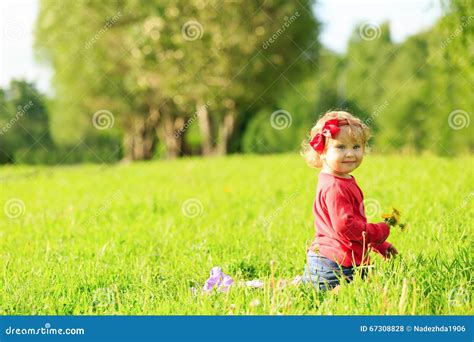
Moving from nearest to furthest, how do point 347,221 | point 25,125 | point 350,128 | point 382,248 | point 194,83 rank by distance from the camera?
point 347,221, point 350,128, point 382,248, point 194,83, point 25,125

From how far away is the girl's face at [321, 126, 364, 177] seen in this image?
3639 mm

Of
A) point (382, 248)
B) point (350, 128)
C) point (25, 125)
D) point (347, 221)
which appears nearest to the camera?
point (347, 221)

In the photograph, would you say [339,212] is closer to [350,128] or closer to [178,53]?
[350,128]

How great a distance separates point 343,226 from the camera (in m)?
3.52

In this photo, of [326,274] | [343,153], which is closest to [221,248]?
[326,274]

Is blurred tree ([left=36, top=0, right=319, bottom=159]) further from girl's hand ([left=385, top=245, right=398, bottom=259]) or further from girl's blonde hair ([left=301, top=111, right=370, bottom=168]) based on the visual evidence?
girl's hand ([left=385, top=245, right=398, bottom=259])

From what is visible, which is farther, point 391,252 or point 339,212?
point 391,252

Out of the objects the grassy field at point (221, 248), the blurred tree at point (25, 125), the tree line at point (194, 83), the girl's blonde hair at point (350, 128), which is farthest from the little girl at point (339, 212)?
the blurred tree at point (25, 125)

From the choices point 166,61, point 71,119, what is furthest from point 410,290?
point 71,119

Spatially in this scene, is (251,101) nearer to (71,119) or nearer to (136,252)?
(71,119)

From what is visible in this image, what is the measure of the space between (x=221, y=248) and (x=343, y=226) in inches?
61.2

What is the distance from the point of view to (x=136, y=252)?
4.92m

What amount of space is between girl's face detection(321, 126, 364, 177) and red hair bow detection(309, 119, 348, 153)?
0.04 metres

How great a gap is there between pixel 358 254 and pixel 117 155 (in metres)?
30.6
